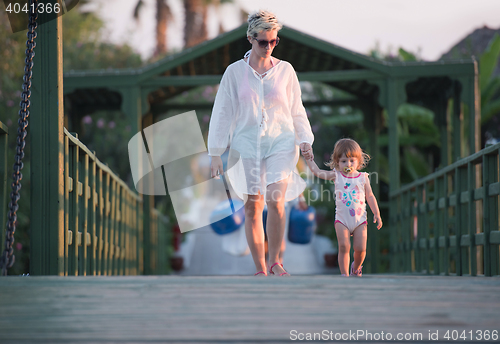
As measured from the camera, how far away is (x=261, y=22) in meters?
4.41

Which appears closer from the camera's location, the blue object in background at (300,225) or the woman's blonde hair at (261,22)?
the woman's blonde hair at (261,22)

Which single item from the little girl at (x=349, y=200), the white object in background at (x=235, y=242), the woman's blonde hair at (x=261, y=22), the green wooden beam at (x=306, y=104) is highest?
the green wooden beam at (x=306, y=104)

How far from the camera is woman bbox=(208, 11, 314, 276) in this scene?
4.55 metres

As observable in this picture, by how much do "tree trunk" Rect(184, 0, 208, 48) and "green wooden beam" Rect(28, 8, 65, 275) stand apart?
1983 cm

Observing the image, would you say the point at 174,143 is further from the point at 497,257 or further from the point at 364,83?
the point at 497,257

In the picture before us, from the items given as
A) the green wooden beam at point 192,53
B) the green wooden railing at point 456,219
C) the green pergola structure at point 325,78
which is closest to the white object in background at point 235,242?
the green pergola structure at point 325,78

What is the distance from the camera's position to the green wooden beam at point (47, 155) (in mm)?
4320

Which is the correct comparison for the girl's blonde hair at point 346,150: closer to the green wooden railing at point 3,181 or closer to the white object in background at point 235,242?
the green wooden railing at point 3,181

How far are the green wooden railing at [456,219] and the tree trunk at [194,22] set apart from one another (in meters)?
16.3

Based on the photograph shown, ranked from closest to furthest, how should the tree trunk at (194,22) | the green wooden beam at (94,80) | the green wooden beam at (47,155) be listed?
the green wooden beam at (47,155)
the green wooden beam at (94,80)
the tree trunk at (194,22)

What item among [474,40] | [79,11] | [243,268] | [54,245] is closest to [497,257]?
[54,245]

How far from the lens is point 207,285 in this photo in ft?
8.74

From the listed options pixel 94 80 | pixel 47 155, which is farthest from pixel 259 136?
pixel 94 80

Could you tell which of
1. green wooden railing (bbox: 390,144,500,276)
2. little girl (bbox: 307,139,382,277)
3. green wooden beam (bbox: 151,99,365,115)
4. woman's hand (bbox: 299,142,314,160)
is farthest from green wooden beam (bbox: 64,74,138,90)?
woman's hand (bbox: 299,142,314,160)
